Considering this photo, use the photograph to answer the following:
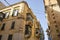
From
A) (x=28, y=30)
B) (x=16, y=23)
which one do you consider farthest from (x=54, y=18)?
(x=16, y=23)

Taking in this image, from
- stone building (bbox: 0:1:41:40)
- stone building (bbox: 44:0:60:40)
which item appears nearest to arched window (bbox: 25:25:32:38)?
stone building (bbox: 0:1:41:40)

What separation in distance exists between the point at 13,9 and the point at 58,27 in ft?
47.6

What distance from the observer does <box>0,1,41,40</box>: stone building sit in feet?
73.2

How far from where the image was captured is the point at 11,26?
930 inches

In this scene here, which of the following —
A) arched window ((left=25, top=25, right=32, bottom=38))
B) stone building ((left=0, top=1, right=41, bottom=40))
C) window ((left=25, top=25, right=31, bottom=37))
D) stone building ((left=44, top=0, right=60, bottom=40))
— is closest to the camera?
stone building ((left=44, top=0, right=60, bottom=40))

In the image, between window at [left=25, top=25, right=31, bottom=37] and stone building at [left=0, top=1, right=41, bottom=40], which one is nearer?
stone building at [left=0, top=1, right=41, bottom=40]

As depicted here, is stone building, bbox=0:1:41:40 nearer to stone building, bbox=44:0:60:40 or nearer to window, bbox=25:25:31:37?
window, bbox=25:25:31:37

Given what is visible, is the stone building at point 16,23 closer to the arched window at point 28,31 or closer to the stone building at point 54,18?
the arched window at point 28,31

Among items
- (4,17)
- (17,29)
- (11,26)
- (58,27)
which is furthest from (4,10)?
(58,27)

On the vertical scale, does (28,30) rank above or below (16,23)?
below

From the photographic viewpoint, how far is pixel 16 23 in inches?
917

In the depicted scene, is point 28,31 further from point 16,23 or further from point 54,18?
point 54,18

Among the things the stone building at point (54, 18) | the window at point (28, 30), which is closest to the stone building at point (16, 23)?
the window at point (28, 30)

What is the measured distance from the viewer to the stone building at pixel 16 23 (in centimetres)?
2231
